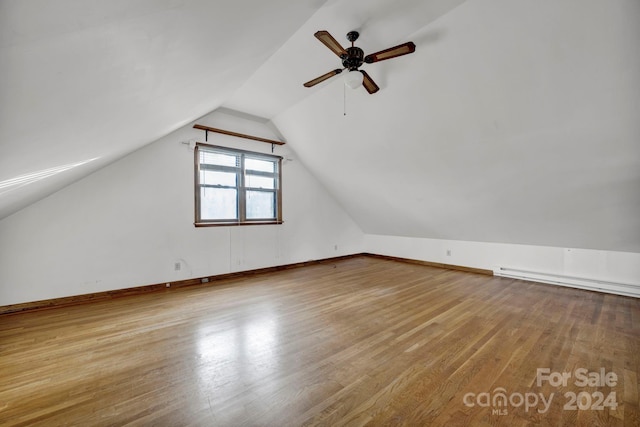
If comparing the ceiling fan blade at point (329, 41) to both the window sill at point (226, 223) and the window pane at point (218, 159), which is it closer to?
the window pane at point (218, 159)

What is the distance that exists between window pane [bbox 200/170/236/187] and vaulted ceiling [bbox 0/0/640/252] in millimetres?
1198

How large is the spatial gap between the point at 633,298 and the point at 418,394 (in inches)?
157

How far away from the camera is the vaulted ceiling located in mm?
929

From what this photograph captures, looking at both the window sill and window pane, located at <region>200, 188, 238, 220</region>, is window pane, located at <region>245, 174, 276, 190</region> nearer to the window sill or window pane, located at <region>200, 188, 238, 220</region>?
window pane, located at <region>200, 188, 238, 220</region>

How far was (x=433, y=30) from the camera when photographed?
244cm

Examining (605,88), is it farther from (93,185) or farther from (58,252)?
(58,252)

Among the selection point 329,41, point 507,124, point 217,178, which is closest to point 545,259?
point 507,124

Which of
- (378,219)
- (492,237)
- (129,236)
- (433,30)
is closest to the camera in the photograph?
(433,30)

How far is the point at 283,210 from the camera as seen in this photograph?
17.7 ft

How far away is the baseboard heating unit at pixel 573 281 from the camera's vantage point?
3.50 metres

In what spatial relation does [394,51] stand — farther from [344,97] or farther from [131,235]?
[131,235]

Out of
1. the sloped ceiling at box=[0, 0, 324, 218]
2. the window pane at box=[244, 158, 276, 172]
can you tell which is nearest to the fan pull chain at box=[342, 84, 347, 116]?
the sloped ceiling at box=[0, 0, 324, 218]

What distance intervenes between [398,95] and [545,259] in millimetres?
3617

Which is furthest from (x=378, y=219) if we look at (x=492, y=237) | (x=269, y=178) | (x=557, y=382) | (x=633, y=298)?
(x=557, y=382)
